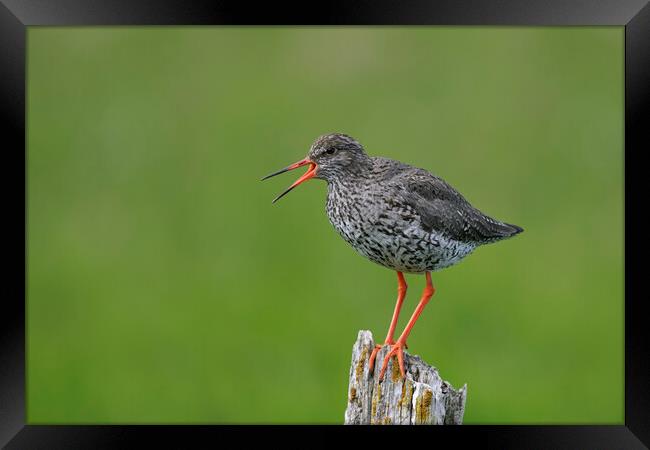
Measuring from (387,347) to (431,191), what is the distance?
136 cm

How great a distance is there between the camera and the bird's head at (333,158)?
696cm

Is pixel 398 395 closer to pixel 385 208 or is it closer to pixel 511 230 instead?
pixel 385 208

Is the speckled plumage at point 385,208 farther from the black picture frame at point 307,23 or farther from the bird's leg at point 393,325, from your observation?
the black picture frame at point 307,23

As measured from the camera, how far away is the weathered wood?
670 cm

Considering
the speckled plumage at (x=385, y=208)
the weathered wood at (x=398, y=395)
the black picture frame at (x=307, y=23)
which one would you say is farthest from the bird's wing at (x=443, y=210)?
the black picture frame at (x=307, y=23)

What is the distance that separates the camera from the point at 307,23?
642 centimetres

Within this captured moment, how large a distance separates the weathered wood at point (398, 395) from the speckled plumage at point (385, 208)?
2.45ft

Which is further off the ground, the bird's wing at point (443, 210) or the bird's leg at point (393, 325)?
the bird's wing at point (443, 210)

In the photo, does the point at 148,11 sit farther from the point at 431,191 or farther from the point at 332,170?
the point at 431,191

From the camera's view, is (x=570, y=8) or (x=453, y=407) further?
(x=453, y=407)

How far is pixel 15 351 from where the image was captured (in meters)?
6.91

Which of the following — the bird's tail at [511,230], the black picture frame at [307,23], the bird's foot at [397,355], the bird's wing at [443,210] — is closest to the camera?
the black picture frame at [307,23]

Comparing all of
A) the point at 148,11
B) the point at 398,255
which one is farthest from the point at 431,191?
the point at 148,11

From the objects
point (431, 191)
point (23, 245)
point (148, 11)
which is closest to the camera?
point (148, 11)
